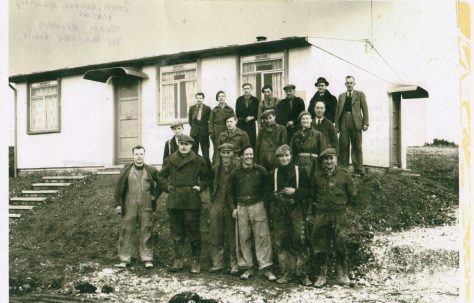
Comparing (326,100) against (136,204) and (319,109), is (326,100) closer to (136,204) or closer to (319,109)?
(319,109)

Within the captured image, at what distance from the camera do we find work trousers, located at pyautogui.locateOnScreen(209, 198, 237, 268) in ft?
16.5

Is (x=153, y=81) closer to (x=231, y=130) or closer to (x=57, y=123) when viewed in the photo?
(x=57, y=123)

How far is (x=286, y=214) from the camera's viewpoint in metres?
4.77

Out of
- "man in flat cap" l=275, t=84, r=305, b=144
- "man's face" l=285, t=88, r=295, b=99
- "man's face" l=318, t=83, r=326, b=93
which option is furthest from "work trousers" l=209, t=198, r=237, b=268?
"man's face" l=318, t=83, r=326, b=93

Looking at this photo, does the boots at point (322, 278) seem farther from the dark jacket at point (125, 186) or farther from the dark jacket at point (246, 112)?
the dark jacket at point (246, 112)

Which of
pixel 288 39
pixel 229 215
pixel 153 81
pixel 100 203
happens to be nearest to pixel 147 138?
pixel 153 81

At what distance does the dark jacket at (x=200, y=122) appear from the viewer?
6.76 m

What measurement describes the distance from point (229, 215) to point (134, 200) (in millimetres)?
1147

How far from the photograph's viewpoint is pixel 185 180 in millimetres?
5125

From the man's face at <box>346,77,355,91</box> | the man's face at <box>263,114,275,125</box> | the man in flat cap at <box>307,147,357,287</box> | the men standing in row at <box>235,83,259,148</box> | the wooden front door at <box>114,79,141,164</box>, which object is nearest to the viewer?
the man in flat cap at <box>307,147,357,287</box>

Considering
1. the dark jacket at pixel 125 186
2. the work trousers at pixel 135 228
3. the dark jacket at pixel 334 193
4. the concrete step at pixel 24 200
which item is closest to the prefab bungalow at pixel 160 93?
the concrete step at pixel 24 200

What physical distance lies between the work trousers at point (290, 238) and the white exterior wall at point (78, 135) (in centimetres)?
536

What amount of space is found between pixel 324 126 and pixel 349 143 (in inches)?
39.9

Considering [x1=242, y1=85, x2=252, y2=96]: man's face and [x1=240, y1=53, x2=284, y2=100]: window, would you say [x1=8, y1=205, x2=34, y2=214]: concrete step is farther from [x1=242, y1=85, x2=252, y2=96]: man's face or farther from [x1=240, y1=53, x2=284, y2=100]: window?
[x1=240, y1=53, x2=284, y2=100]: window
